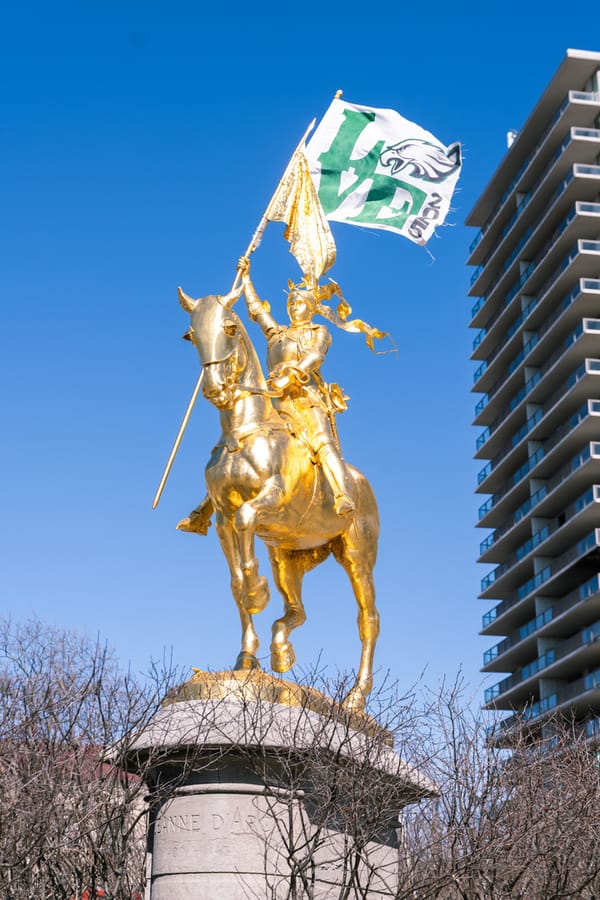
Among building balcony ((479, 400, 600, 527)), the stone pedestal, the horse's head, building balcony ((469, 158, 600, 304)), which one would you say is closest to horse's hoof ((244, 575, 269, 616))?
the stone pedestal

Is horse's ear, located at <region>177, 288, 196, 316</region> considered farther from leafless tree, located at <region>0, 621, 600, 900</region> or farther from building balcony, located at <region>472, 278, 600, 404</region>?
building balcony, located at <region>472, 278, 600, 404</region>

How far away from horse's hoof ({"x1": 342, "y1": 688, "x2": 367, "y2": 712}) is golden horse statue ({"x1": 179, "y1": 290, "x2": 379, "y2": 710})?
0.04 feet

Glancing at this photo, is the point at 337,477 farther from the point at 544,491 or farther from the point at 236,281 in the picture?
the point at 544,491

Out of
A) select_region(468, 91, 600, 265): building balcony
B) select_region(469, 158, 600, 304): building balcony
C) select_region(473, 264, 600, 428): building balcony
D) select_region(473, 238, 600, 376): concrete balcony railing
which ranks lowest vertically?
select_region(473, 264, 600, 428): building balcony

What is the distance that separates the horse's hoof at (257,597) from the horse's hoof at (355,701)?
1496 mm

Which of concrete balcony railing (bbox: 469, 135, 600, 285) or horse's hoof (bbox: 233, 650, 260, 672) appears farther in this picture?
concrete balcony railing (bbox: 469, 135, 600, 285)

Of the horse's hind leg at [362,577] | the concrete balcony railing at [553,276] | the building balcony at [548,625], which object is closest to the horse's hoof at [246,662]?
the horse's hind leg at [362,577]

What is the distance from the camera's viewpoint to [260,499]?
1417cm

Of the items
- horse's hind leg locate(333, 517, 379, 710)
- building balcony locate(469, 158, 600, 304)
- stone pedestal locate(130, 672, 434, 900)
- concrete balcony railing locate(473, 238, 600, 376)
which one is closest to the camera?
stone pedestal locate(130, 672, 434, 900)

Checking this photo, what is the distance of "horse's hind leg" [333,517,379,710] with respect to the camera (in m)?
15.5

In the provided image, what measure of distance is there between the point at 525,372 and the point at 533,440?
3930mm

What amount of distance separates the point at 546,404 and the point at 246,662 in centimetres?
5569

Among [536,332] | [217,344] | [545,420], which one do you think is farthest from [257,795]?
[536,332]

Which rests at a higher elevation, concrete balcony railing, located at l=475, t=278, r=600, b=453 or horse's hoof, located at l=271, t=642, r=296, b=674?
concrete balcony railing, located at l=475, t=278, r=600, b=453
